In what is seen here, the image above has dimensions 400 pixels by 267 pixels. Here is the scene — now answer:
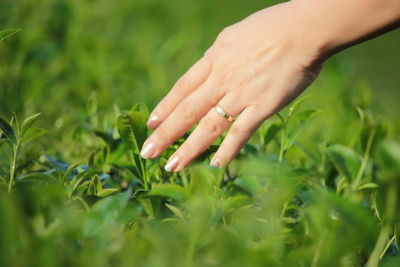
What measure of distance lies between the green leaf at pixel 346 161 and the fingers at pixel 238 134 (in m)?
0.22

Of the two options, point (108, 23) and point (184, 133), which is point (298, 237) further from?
point (108, 23)

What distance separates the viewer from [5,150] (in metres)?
1.84

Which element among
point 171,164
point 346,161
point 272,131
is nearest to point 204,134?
point 171,164

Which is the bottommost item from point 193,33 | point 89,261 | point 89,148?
point 193,33

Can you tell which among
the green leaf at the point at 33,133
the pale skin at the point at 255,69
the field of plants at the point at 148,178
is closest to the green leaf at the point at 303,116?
the field of plants at the point at 148,178

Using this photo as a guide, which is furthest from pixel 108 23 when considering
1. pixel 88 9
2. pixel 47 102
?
pixel 47 102

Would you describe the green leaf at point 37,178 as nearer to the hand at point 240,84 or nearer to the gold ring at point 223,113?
the hand at point 240,84

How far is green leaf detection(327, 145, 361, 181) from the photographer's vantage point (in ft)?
5.16

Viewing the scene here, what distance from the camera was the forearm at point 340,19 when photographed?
5.00 feet

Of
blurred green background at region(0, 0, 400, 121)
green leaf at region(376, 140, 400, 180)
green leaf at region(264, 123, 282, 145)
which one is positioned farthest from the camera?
blurred green background at region(0, 0, 400, 121)

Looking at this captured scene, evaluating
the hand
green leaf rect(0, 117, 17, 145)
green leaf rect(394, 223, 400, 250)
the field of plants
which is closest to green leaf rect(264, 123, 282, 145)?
the field of plants

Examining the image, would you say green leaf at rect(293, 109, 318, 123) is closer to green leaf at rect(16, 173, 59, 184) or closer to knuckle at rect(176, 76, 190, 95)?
knuckle at rect(176, 76, 190, 95)

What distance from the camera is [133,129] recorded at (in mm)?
1508

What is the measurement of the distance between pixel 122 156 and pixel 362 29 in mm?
792
